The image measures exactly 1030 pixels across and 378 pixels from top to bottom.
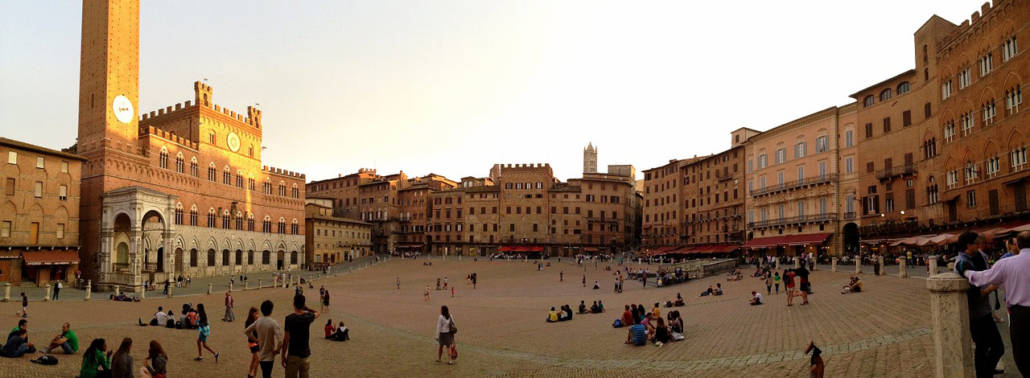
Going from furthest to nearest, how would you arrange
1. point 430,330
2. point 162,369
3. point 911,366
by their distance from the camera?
point 430,330, point 162,369, point 911,366

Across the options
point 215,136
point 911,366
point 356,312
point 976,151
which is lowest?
point 356,312

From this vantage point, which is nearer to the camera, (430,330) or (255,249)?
(430,330)

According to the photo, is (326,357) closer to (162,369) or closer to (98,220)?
(162,369)

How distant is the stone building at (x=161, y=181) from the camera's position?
48.4 meters

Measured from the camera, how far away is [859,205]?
55156mm

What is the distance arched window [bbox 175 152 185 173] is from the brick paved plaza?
2594 centimetres

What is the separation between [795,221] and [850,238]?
5486mm

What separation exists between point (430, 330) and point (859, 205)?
46538mm

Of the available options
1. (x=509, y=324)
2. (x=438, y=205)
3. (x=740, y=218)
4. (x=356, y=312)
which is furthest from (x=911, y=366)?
(x=438, y=205)

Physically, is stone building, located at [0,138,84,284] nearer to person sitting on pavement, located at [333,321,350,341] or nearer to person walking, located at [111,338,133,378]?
person sitting on pavement, located at [333,321,350,341]

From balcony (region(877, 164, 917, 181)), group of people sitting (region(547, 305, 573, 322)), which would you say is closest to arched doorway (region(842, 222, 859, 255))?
balcony (region(877, 164, 917, 181))

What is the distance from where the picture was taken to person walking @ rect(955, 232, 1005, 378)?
22.9ft

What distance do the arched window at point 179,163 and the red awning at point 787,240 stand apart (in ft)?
195

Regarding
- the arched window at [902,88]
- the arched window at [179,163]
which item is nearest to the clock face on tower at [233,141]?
the arched window at [179,163]
